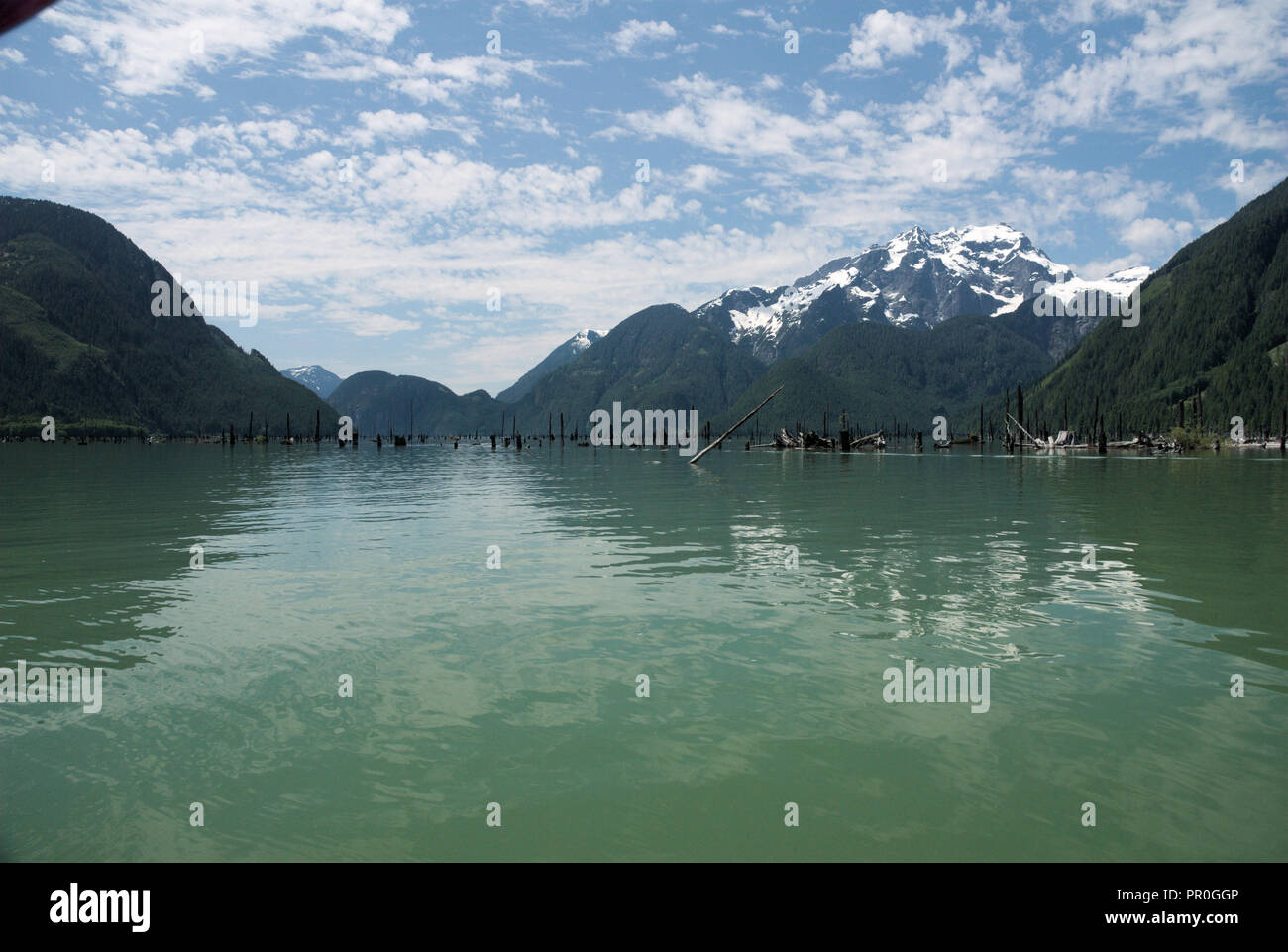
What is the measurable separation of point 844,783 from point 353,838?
5.33 m

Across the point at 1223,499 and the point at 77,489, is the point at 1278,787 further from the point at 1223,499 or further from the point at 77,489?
the point at 77,489

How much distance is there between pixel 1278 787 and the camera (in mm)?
8734

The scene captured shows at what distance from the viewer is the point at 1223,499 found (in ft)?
148

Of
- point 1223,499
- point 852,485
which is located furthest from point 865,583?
point 852,485

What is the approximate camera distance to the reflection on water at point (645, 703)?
807 centimetres

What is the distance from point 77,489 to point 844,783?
62.3 m

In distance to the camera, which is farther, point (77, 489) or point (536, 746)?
point (77, 489)

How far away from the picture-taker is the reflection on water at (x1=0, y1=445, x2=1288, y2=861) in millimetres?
8070

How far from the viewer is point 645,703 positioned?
11734mm
